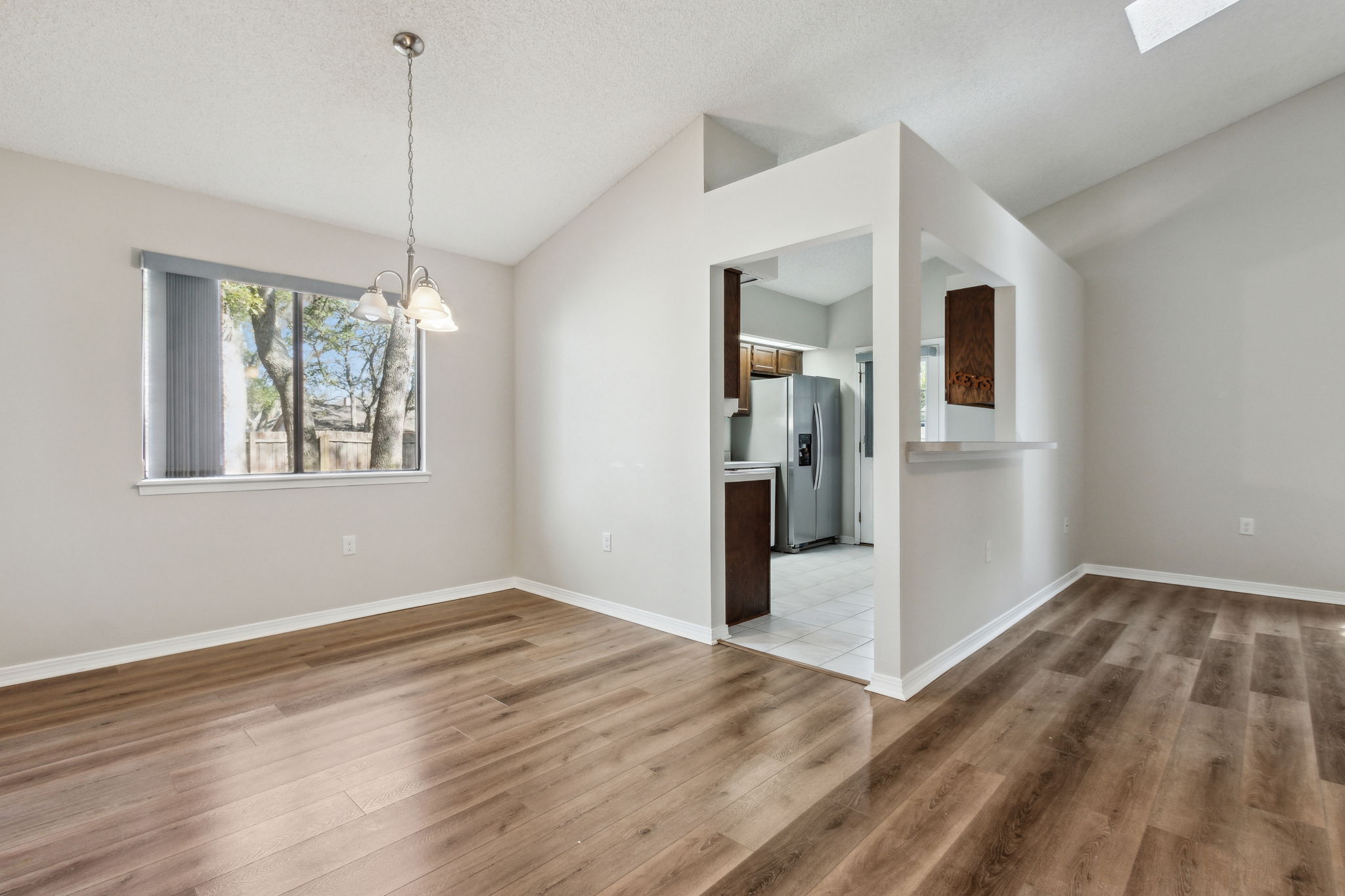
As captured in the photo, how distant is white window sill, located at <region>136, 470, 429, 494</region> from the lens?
3244 mm

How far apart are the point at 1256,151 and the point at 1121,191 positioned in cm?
78

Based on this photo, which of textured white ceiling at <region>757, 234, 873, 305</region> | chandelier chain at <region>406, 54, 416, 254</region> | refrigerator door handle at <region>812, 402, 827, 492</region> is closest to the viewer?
chandelier chain at <region>406, 54, 416, 254</region>

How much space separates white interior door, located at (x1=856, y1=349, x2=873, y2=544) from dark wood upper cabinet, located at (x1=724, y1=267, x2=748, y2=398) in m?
3.51

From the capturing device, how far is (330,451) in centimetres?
391

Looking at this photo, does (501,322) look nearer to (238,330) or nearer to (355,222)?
(355,222)

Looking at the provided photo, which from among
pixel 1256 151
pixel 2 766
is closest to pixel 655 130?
pixel 2 766

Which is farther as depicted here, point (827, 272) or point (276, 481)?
point (827, 272)

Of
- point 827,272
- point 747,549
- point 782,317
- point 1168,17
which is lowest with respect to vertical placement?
point 747,549

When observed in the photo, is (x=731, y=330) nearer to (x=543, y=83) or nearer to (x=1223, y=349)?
(x=543, y=83)

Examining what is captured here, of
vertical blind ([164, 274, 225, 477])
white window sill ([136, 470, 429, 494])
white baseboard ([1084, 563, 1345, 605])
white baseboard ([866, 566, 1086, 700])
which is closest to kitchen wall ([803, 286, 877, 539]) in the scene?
white baseboard ([1084, 563, 1345, 605])

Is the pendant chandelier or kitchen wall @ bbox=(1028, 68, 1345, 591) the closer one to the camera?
the pendant chandelier

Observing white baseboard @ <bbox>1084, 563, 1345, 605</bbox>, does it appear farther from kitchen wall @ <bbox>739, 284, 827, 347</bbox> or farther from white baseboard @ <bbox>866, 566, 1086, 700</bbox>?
kitchen wall @ <bbox>739, 284, 827, 347</bbox>

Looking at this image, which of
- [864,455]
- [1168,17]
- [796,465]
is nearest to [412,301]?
[1168,17]

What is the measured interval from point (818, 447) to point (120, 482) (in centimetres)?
527
